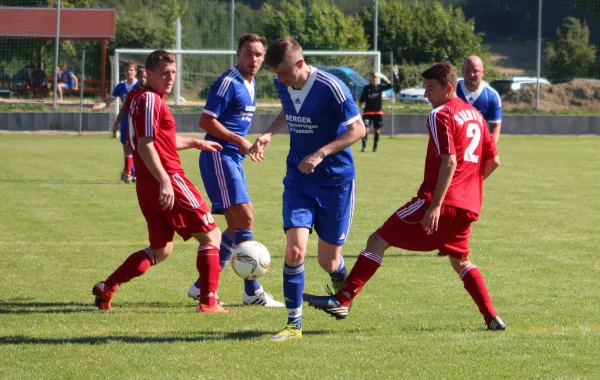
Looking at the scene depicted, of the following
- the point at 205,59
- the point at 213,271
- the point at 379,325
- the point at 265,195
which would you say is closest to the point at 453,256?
the point at 379,325

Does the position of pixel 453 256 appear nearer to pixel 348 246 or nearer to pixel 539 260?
pixel 539 260

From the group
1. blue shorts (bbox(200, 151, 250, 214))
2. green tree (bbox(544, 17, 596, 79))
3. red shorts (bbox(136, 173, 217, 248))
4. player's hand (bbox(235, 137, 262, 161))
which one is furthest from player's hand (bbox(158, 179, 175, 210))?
green tree (bbox(544, 17, 596, 79))

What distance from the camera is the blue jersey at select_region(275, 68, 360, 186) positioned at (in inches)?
238

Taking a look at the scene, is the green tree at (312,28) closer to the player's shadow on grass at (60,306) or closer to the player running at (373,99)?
the player running at (373,99)

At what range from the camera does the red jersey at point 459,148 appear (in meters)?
5.94

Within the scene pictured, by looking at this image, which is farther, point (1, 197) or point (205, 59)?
point (205, 59)

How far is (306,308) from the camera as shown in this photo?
23.4 feet

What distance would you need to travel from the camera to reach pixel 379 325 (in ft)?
21.0

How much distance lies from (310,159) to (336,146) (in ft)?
0.70

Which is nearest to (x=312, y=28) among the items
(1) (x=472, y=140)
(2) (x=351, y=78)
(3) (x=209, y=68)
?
(3) (x=209, y=68)

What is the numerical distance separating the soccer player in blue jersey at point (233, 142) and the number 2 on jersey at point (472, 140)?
1842 mm

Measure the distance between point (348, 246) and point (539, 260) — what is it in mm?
2053

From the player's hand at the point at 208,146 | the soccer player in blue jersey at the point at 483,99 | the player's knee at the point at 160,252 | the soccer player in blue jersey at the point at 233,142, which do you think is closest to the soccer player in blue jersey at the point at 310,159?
the player's hand at the point at 208,146

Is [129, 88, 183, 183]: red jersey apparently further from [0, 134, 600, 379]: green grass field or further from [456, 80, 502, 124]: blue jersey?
[456, 80, 502, 124]: blue jersey
